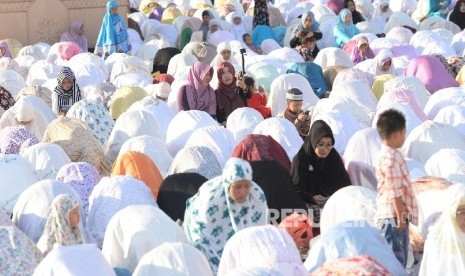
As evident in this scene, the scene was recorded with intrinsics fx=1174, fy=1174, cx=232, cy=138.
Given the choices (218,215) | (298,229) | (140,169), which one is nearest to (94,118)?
(140,169)

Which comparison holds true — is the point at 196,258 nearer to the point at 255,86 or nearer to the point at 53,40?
the point at 255,86

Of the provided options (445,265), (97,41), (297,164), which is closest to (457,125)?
(297,164)

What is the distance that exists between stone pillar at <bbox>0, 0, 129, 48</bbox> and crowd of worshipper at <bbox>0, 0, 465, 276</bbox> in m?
0.18

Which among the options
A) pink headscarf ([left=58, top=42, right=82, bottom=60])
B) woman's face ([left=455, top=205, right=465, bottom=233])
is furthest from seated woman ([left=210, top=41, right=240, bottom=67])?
woman's face ([left=455, top=205, right=465, bottom=233])

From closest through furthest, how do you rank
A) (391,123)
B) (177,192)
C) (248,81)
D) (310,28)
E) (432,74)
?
(391,123)
(177,192)
(248,81)
(432,74)
(310,28)

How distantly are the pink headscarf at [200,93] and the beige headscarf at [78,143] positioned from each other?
1658 millimetres

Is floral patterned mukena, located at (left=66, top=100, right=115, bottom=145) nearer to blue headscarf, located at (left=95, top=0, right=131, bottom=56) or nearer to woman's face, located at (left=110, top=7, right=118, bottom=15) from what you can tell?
blue headscarf, located at (left=95, top=0, right=131, bottom=56)

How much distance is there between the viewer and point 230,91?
9531mm

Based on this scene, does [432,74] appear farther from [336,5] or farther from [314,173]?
[336,5]

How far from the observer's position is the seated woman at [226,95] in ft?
31.1

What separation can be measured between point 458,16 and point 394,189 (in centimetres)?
958

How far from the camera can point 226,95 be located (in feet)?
31.2

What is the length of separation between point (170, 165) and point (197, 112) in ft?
3.70

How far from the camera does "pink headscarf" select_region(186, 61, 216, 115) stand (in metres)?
9.35
